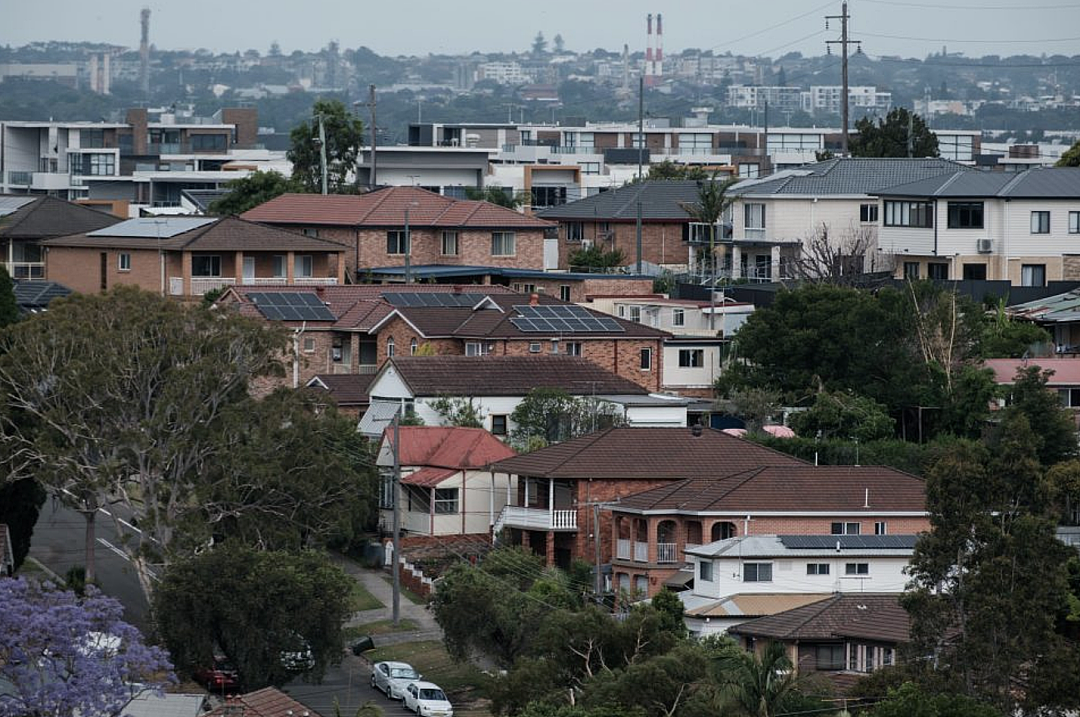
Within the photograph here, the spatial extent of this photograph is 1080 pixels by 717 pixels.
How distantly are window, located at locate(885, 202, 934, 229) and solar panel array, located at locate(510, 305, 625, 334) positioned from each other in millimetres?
14393

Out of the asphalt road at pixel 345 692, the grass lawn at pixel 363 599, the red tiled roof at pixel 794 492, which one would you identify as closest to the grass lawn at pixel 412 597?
the grass lawn at pixel 363 599

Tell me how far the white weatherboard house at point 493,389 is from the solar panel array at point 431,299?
8889mm

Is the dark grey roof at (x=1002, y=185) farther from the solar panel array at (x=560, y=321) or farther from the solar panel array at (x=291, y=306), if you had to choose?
the solar panel array at (x=291, y=306)

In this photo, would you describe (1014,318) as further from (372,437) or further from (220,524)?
(220,524)

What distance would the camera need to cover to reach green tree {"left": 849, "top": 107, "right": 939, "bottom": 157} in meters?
109

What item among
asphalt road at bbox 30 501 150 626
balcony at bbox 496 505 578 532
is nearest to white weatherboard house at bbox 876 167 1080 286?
balcony at bbox 496 505 578 532

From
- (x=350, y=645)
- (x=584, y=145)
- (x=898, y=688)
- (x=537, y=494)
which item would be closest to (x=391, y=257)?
(x=537, y=494)

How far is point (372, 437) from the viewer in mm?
64062

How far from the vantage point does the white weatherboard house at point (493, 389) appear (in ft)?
213

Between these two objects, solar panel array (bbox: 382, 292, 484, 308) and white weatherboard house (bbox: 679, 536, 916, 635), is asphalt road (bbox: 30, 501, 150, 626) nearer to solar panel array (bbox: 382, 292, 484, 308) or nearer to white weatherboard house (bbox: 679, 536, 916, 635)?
white weatherboard house (bbox: 679, 536, 916, 635)

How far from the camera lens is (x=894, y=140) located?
362 feet

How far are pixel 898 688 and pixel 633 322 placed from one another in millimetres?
38081

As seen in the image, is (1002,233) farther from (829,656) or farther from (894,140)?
(829,656)

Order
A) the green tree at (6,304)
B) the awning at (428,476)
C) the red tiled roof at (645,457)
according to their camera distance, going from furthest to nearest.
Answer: the green tree at (6,304) → the awning at (428,476) → the red tiled roof at (645,457)
